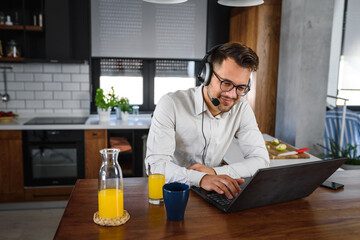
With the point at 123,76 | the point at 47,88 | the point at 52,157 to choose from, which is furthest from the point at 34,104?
the point at 123,76

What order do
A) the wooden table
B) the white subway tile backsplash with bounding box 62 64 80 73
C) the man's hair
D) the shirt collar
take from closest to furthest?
1. the wooden table
2. the man's hair
3. the shirt collar
4. the white subway tile backsplash with bounding box 62 64 80 73

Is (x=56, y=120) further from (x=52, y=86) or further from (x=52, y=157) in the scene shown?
(x=52, y=86)

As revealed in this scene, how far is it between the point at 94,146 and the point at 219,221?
2.80 m

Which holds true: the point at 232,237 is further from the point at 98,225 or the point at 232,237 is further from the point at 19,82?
the point at 19,82

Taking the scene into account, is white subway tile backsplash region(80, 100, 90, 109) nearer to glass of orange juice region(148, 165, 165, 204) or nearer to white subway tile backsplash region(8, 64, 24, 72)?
white subway tile backsplash region(8, 64, 24, 72)

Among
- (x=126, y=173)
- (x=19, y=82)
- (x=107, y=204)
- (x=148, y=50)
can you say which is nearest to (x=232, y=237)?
(x=107, y=204)

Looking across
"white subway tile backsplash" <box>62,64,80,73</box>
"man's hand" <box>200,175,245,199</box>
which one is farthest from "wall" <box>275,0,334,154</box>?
"white subway tile backsplash" <box>62,64,80,73</box>

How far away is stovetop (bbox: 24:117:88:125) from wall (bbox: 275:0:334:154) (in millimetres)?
2286

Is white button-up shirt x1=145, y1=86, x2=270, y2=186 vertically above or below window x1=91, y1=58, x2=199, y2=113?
below

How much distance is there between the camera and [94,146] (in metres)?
3.77

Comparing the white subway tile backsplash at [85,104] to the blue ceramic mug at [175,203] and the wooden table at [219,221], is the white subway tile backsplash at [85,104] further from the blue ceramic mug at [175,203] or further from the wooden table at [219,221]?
the blue ceramic mug at [175,203]

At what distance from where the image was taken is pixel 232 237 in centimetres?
108

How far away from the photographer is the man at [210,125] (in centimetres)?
170

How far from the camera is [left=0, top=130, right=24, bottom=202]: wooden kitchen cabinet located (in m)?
3.61
